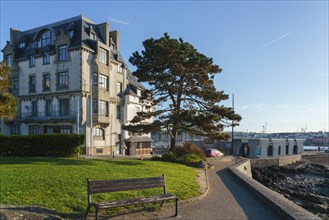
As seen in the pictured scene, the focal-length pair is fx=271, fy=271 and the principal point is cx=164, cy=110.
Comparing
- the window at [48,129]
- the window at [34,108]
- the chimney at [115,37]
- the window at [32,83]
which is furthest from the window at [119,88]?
the window at [32,83]

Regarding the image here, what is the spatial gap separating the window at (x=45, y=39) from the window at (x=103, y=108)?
1139 centimetres

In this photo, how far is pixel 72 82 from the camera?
32.5 m

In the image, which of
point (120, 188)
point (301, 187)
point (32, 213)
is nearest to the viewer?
point (32, 213)

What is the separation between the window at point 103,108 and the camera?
33394 millimetres

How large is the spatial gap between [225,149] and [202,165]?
32.5 meters

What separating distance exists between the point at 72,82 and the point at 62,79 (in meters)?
2.01

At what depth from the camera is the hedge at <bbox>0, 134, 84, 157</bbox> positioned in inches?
817

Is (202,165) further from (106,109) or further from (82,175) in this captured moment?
(106,109)

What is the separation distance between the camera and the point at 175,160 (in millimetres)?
21422

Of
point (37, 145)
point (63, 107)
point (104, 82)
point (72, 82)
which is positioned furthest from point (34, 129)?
point (37, 145)

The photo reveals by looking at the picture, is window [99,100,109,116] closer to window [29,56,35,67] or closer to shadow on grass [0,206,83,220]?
window [29,56,35,67]

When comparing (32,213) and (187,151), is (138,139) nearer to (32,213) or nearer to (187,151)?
(187,151)

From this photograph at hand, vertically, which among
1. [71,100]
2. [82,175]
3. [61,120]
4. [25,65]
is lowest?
[82,175]

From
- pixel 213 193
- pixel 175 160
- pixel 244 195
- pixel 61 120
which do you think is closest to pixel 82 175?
pixel 213 193
